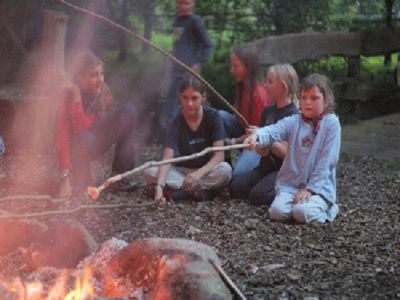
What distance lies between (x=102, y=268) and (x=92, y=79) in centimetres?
253

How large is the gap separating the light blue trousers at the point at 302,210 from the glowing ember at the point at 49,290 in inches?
78.3

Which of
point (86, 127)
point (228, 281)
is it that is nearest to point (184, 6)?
point (86, 127)

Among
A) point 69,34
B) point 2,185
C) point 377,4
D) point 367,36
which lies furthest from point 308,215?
point 377,4

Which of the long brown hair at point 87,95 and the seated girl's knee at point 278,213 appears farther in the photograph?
the long brown hair at point 87,95

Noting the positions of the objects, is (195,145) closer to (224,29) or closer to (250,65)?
(250,65)

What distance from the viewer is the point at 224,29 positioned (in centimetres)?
1239

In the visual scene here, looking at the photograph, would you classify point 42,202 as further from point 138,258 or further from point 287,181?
point 138,258

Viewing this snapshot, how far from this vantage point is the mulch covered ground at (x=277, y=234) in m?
3.90

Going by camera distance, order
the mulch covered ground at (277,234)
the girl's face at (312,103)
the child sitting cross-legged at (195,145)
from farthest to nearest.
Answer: the child sitting cross-legged at (195,145), the girl's face at (312,103), the mulch covered ground at (277,234)

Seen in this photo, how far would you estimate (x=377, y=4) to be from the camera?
13602 mm

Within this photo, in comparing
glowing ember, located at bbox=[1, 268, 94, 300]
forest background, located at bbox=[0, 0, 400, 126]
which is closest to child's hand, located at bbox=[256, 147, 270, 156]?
glowing ember, located at bbox=[1, 268, 94, 300]

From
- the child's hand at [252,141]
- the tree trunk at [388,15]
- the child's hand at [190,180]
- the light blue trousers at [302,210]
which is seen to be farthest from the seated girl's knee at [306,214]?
the tree trunk at [388,15]

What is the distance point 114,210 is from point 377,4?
31.0 feet

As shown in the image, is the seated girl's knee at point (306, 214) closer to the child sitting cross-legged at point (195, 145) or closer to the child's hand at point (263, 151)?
the child's hand at point (263, 151)
